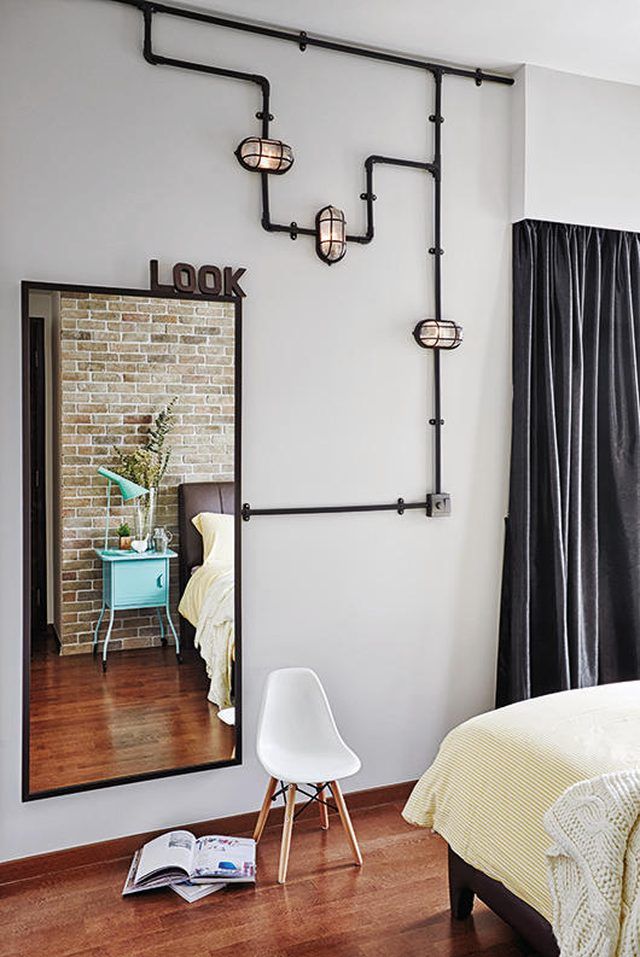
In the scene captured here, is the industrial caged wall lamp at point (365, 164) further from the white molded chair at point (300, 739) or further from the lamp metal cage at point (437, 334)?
the white molded chair at point (300, 739)

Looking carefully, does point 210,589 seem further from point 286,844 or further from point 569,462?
point 569,462

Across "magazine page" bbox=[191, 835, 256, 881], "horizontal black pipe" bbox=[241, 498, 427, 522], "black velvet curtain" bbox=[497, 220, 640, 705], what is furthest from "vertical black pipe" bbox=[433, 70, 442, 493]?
"magazine page" bbox=[191, 835, 256, 881]

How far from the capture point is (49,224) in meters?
2.62

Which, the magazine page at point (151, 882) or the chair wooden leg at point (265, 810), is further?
the chair wooden leg at point (265, 810)

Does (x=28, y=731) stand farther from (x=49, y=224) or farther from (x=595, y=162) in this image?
(x=595, y=162)

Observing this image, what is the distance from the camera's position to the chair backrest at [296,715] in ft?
9.20

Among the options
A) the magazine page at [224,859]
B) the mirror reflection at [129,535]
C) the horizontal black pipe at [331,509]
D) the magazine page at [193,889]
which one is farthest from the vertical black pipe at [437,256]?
the magazine page at [193,889]

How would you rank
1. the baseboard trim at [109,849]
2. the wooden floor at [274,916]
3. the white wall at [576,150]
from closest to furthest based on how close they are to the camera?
the wooden floor at [274,916] < the baseboard trim at [109,849] < the white wall at [576,150]

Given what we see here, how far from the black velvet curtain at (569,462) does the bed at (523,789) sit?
802 mm

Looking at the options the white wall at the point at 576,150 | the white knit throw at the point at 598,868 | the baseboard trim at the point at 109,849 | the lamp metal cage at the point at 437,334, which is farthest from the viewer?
the white wall at the point at 576,150

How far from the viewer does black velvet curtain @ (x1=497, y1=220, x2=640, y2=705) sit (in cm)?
325

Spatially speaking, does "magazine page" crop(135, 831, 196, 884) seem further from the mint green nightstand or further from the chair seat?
the mint green nightstand

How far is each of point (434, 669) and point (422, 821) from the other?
3.08 ft

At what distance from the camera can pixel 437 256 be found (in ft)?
10.5
